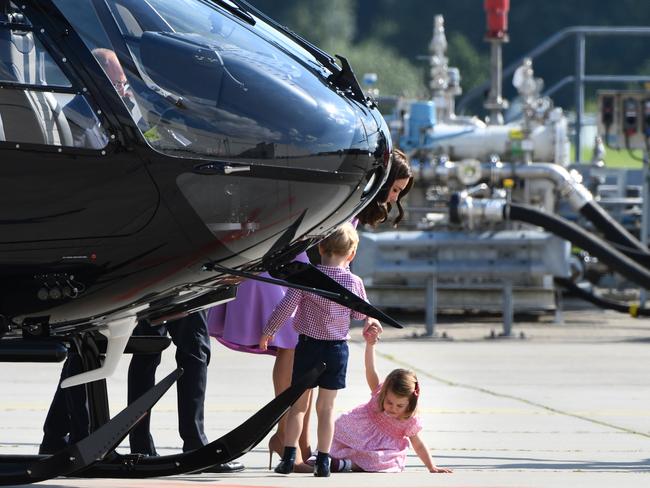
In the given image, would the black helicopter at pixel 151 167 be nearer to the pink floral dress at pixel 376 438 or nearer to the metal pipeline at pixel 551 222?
the pink floral dress at pixel 376 438

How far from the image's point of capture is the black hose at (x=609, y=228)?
17719mm

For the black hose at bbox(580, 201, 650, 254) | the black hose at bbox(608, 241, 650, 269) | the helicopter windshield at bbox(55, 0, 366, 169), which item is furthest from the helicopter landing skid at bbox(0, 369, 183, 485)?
the black hose at bbox(580, 201, 650, 254)

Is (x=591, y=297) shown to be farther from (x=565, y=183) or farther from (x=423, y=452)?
(x=423, y=452)

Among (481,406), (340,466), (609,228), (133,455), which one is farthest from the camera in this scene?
(609,228)

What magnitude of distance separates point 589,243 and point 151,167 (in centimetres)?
1130

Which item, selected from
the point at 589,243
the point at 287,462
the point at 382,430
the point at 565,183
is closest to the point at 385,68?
the point at 565,183

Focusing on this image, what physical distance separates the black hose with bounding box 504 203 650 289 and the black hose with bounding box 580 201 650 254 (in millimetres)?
863

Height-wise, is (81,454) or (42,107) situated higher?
(42,107)

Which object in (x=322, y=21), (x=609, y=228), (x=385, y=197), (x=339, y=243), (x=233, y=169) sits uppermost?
(x=322, y=21)

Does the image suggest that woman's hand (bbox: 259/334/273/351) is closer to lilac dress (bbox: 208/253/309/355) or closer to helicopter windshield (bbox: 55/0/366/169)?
lilac dress (bbox: 208/253/309/355)

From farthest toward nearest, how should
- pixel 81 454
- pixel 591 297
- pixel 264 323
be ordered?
pixel 591 297 < pixel 264 323 < pixel 81 454

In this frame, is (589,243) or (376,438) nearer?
(376,438)

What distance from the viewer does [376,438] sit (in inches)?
293

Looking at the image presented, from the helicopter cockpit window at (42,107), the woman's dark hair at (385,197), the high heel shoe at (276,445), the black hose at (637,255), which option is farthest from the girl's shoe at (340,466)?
the black hose at (637,255)
